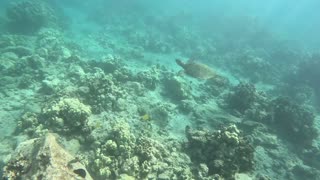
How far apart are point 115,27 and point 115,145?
64.9 ft

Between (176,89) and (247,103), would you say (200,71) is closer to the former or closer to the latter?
(176,89)

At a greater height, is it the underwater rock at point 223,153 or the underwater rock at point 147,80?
the underwater rock at point 147,80

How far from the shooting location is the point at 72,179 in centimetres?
501

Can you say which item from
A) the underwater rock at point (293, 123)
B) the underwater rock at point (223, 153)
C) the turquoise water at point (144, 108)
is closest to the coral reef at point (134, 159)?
the turquoise water at point (144, 108)

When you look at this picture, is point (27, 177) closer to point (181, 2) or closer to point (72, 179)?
point (72, 179)

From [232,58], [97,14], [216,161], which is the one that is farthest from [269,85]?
[97,14]

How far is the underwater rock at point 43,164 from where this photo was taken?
4.88 meters

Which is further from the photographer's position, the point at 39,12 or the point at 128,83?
the point at 39,12

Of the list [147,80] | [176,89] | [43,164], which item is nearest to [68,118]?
[43,164]

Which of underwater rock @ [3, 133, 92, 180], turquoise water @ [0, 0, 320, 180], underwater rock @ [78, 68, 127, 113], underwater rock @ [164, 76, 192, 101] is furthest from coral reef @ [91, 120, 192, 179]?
underwater rock @ [164, 76, 192, 101]

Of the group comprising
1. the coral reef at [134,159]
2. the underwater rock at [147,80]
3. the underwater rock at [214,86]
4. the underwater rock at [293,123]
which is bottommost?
the coral reef at [134,159]

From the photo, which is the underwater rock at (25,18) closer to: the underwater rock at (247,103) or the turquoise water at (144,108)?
the turquoise water at (144,108)

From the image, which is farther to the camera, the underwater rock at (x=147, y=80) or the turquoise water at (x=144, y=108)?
the underwater rock at (x=147, y=80)

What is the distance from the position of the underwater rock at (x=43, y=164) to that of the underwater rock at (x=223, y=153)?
3264 mm
